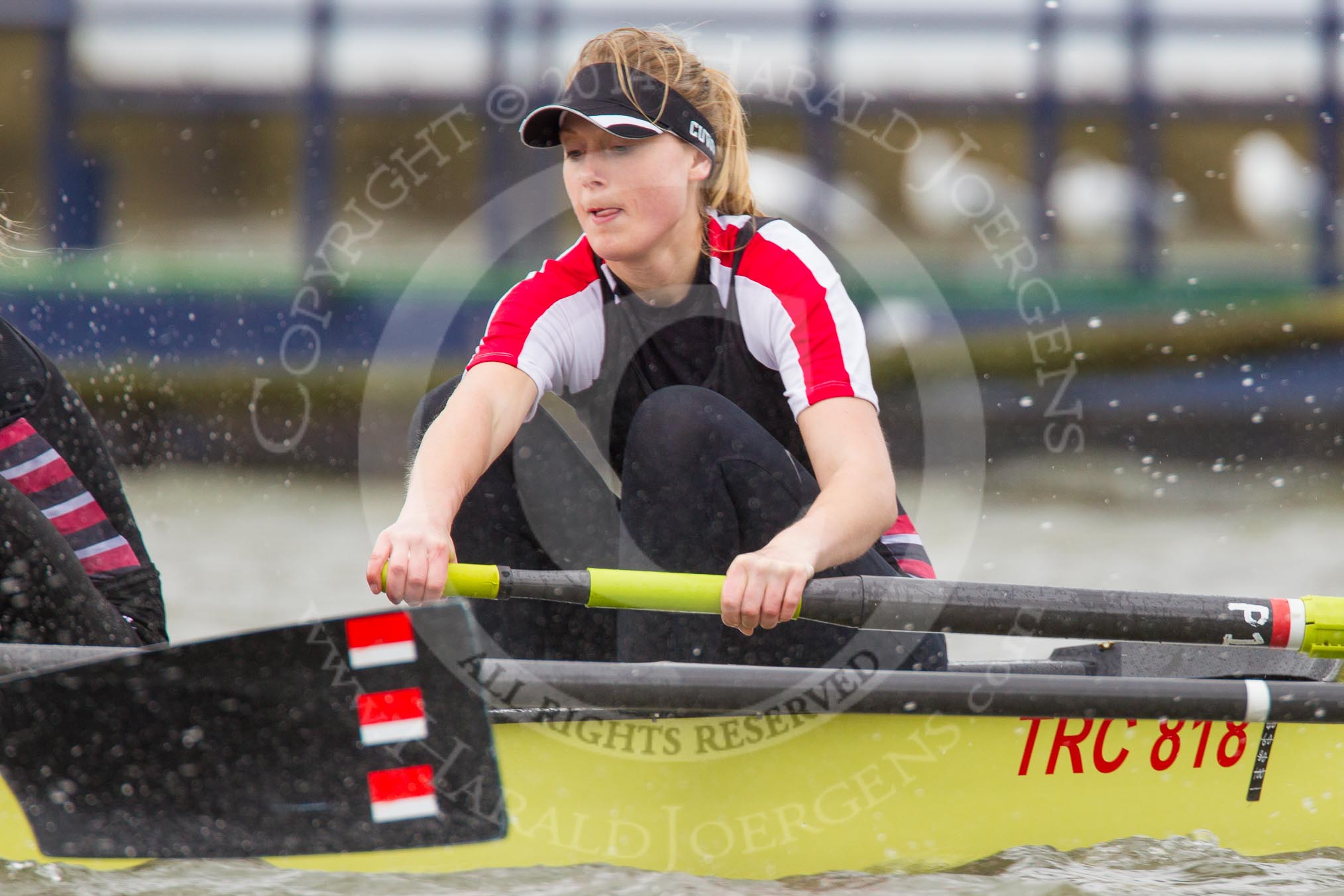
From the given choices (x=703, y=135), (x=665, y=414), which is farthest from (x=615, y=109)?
(x=665, y=414)

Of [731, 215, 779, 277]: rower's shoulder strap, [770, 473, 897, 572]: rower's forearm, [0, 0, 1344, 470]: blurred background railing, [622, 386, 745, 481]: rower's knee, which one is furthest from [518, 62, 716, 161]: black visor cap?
[0, 0, 1344, 470]: blurred background railing

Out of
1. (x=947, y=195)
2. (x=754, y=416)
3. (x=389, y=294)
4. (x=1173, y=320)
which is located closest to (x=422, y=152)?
(x=389, y=294)

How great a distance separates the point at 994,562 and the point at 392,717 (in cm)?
555

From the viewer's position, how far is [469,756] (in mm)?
1364

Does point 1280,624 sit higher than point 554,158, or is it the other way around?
point 554,158

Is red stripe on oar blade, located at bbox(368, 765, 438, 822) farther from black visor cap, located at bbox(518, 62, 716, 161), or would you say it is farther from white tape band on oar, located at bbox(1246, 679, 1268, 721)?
white tape band on oar, located at bbox(1246, 679, 1268, 721)

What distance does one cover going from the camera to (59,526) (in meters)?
1.48

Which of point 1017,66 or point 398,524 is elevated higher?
point 1017,66

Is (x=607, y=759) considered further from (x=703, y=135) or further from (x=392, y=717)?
(x=703, y=135)

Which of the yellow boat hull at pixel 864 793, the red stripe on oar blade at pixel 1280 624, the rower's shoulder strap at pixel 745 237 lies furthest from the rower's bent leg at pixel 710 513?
A: the red stripe on oar blade at pixel 1280 624

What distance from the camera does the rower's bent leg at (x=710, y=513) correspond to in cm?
145

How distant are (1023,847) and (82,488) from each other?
1211 millimetres

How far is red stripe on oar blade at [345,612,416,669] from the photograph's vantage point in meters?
1.30

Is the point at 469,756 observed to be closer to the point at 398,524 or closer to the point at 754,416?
the point at 398,524
